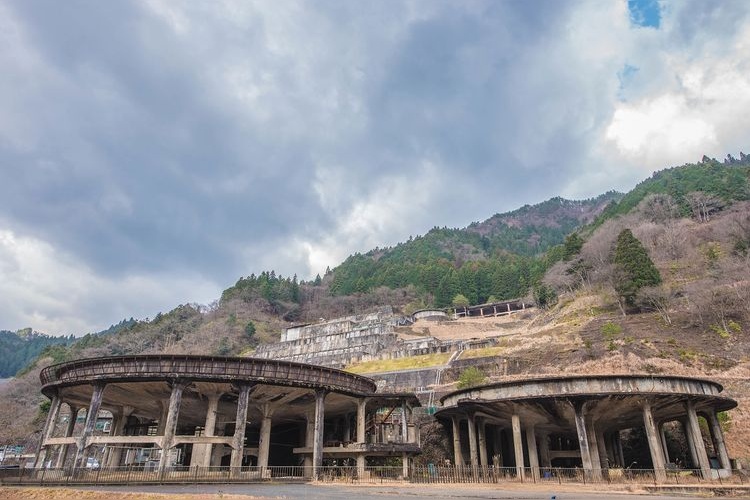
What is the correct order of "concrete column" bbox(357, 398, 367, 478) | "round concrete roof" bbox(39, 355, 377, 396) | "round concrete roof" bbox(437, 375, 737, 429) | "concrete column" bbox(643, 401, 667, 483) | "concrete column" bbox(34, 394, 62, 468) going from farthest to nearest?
1. "concrete column" bbox(357, 398, 367, 478)
2. "concrete column" bbox(34, 394, 62, 468)
3. "round concrete roof" bbox(39, 355, 377, 396)
4. "round concrete roof" bbox(437, 375, 737, 429)
5. "concrete column" bbox(643, 401, 667, 483)

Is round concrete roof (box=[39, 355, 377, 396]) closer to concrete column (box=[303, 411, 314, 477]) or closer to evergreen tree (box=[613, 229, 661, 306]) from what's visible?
concrete column (box=[303, 411, 314, 477])

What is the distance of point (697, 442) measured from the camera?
89.7 feet

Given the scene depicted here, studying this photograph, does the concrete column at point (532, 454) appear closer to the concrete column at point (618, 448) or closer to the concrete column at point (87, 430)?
the concrete column at point (618, 448)

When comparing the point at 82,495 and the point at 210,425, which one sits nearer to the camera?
the point at 82,495

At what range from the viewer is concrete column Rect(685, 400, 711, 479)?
26019mm

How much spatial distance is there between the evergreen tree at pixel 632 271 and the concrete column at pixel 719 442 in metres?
32.9

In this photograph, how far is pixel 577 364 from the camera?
50656 millimetres

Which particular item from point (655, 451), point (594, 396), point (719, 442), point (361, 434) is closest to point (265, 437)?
point (361, 434)

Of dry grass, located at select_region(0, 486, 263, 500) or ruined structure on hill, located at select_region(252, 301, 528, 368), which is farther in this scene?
ruined structure on hill, located at select_region(252, 301, 528, 368)

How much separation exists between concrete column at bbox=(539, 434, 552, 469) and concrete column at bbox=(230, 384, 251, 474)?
27097 mm

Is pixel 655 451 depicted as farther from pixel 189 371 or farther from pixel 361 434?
pixel 189 371

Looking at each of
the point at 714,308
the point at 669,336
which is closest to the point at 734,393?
the point at 669,336

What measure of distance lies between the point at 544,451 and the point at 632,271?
106 feet

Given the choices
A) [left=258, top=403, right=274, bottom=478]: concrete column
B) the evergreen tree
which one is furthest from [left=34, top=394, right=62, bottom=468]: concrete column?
the evergreen tree
